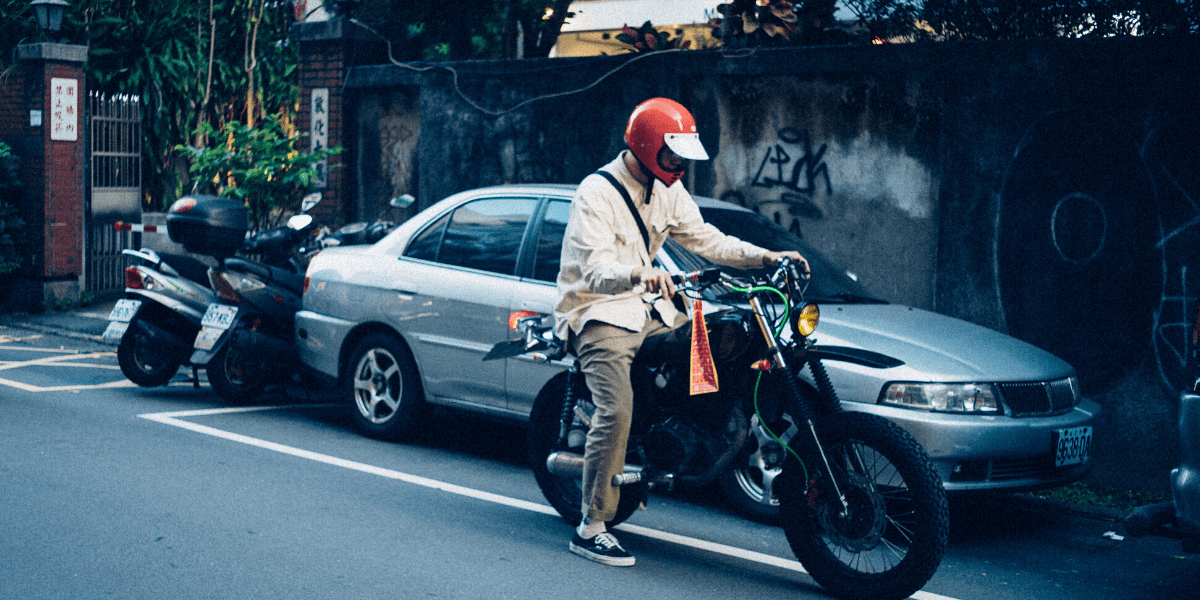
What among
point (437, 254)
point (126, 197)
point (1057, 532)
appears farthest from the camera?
point (126, 197)

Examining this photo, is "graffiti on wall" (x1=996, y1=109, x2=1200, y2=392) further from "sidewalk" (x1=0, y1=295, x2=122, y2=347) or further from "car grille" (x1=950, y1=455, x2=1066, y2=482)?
"sidewalk" (x1=0, y1=295, x2=122, y2=347)

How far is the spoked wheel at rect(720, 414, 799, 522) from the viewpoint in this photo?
571 cm

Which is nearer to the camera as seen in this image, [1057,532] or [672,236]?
[672,236]

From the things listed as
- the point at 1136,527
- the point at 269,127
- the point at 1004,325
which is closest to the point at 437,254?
the point at 1004,325

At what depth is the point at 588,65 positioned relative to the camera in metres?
10.1

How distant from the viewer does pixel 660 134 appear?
15.8ft

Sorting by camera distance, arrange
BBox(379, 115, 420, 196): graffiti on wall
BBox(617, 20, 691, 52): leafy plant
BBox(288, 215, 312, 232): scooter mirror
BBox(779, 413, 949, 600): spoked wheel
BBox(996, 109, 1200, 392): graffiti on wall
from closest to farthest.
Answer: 1. BBox(779, 413, 949, 600): spoked wheel
2. BBox(996, 109, 1200, 392): graffiti on wall
3. BBox(288, 215, 312, 232): scooter mirror
4. BBox(617, 20, 691, 52): leafy plant
5. BBox(379, 115, 420, 196): graffiti on wall

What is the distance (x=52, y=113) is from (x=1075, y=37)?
11.3 metres

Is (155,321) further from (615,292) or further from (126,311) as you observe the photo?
(615,292)

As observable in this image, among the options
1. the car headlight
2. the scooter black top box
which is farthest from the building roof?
the car headlight

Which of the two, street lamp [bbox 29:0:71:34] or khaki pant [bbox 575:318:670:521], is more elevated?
street lamp [bbox 29:0:71:34]

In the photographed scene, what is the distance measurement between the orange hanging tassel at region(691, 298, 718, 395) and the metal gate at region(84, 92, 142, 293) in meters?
11.7

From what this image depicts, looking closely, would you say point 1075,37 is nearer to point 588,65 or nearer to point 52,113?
point 588,65

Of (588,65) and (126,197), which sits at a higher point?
(588,65)
